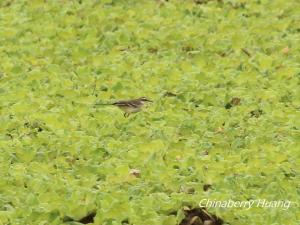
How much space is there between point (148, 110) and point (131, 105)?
0.13 meters

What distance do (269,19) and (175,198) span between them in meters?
3.49

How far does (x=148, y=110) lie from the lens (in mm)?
5137

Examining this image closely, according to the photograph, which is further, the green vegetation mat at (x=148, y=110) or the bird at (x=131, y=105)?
the bird at (x=131, y=105)

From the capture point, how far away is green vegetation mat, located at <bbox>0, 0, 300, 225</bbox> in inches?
156

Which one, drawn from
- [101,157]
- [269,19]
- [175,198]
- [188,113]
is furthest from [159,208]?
[269,19]

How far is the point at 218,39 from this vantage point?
658cm

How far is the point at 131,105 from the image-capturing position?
5199 millimetres

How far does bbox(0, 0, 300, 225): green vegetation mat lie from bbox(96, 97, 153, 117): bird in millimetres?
79

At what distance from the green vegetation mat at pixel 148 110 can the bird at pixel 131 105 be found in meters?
0.08

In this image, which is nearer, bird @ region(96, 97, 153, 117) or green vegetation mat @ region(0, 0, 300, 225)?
green vegetation mat @ region(0, 0, 300, 225)

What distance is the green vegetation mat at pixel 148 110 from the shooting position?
3.96m

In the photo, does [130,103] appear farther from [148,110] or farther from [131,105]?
[148,110]

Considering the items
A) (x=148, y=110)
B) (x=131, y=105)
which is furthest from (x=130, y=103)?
(x=148, y=110)

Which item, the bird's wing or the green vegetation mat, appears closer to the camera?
the green vegetation mat
